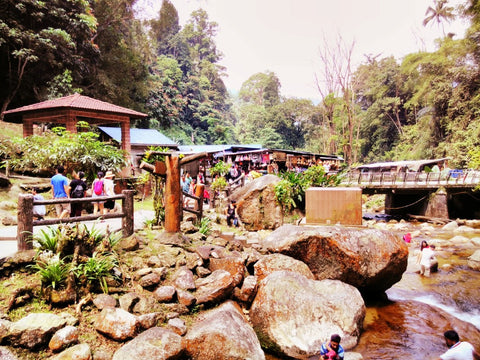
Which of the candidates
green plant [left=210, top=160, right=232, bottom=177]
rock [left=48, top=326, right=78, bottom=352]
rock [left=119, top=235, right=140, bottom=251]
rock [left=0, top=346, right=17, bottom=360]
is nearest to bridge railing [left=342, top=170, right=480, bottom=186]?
green plant [left=210, top=160, right=232, bottom=177]

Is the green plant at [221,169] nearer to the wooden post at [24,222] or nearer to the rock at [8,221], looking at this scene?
the rock at [8,221]

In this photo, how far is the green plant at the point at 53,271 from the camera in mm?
4652

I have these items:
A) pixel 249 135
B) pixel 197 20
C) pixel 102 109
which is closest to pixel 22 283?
pixel 102 109

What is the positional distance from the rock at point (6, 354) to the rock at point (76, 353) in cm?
48

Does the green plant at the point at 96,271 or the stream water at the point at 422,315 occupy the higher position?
the green plant at the point at 96,271

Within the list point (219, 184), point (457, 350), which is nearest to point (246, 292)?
point (457, 350)

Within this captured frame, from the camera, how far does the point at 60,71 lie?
22.1 meters

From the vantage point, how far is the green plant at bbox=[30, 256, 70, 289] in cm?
465

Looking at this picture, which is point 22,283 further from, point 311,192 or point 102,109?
point 102,109

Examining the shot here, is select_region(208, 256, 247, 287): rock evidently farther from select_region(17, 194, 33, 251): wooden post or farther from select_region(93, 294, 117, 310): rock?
select_region(17, 194, 33, 251): wooden post

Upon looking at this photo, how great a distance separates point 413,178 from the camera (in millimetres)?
18656

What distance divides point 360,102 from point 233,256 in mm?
45948

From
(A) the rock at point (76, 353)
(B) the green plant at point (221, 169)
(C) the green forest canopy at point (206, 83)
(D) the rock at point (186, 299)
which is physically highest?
(C) the green forest canopy at point (206, 83)

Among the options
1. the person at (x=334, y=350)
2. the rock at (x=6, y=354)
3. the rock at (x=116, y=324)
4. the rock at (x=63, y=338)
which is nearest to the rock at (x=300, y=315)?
the person at (x=334, y=350)
